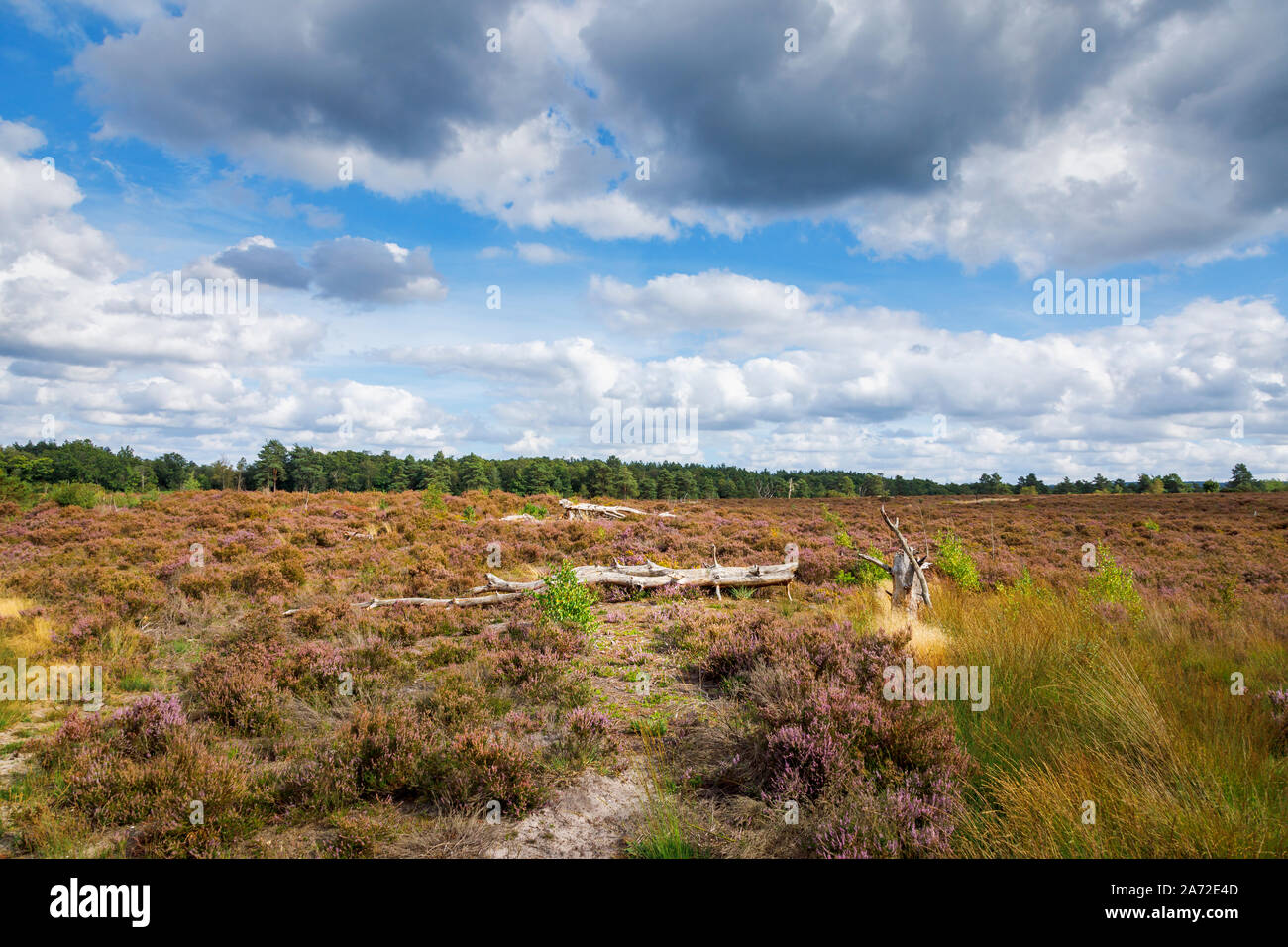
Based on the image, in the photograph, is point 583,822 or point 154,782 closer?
point 583,822

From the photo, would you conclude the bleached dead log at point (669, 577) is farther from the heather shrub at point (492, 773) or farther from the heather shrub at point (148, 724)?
the heather shrub at point (492, 773)

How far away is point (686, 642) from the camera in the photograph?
27.2 ft

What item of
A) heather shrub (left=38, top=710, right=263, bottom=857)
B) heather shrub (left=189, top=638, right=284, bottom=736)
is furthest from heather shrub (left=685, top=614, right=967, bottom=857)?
heather shrub (left=189, top=638, right=284, bottom=736)

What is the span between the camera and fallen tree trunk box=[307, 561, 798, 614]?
11.0 metres

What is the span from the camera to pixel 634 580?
38.9 feet

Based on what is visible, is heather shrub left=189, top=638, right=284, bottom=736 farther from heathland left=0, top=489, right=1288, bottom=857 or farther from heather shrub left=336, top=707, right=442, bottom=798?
heather shrub left=336, top=707, right=442, bottom=798

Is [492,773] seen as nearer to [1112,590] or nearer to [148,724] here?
[148,724]

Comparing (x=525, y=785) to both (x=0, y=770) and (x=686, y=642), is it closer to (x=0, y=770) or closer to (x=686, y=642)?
(x=686, y=642)

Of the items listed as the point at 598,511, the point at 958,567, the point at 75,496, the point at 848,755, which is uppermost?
the point at 75,496

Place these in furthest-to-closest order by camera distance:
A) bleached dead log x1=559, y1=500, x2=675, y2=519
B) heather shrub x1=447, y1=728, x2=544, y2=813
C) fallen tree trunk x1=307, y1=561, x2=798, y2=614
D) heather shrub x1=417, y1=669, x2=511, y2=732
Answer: bleached dead log x1=559, y1=500, x2=675, y2=519, fallen tree trunk x1=307, y1=561, x2=798, y2=614, heather shrub x1=417, y1=669, x2=511, y2=732, heather shrub x1=447, y1=728, x2=544, y2=813

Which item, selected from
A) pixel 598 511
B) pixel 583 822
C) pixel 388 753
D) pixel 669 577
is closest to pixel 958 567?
pixel 669 577

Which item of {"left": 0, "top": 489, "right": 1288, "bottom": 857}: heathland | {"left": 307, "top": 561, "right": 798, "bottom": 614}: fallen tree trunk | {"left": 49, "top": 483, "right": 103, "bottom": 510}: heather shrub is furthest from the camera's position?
{"left": 49, "top": 483, "right": 103, "bottom": 510}: heather shrub
